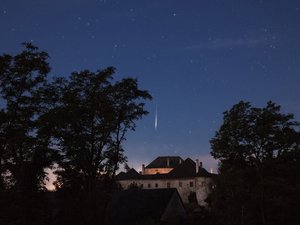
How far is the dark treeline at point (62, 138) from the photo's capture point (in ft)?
93.9

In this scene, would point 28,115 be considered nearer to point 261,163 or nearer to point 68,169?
point 68,169

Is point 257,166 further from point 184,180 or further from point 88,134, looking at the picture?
point 184,180

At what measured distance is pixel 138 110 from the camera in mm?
36000

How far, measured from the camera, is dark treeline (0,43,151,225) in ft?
93.9

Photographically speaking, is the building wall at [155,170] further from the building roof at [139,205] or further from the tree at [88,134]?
the tree at [88,134]

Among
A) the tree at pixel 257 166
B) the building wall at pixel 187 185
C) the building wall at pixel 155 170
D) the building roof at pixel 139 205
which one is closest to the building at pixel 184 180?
the building wall at pixel 187 185

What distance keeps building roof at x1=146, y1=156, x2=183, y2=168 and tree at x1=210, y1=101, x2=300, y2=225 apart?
341 ft

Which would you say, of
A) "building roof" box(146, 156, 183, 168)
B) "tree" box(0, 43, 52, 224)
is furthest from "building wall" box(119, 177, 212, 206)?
"tree" box(0, 43, 52, 224)

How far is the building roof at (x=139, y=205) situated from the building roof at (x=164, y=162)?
8915 centimetres

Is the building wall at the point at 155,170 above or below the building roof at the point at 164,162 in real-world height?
below

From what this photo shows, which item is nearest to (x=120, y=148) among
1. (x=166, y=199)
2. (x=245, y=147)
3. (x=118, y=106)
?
(x=118, y=106)

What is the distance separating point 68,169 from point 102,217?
4482 millimetres

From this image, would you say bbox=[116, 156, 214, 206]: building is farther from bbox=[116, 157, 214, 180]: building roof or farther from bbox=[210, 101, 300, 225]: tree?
bbox=[210, 101, 300, 225]: tree

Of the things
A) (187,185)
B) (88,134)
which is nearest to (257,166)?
(88,134)
